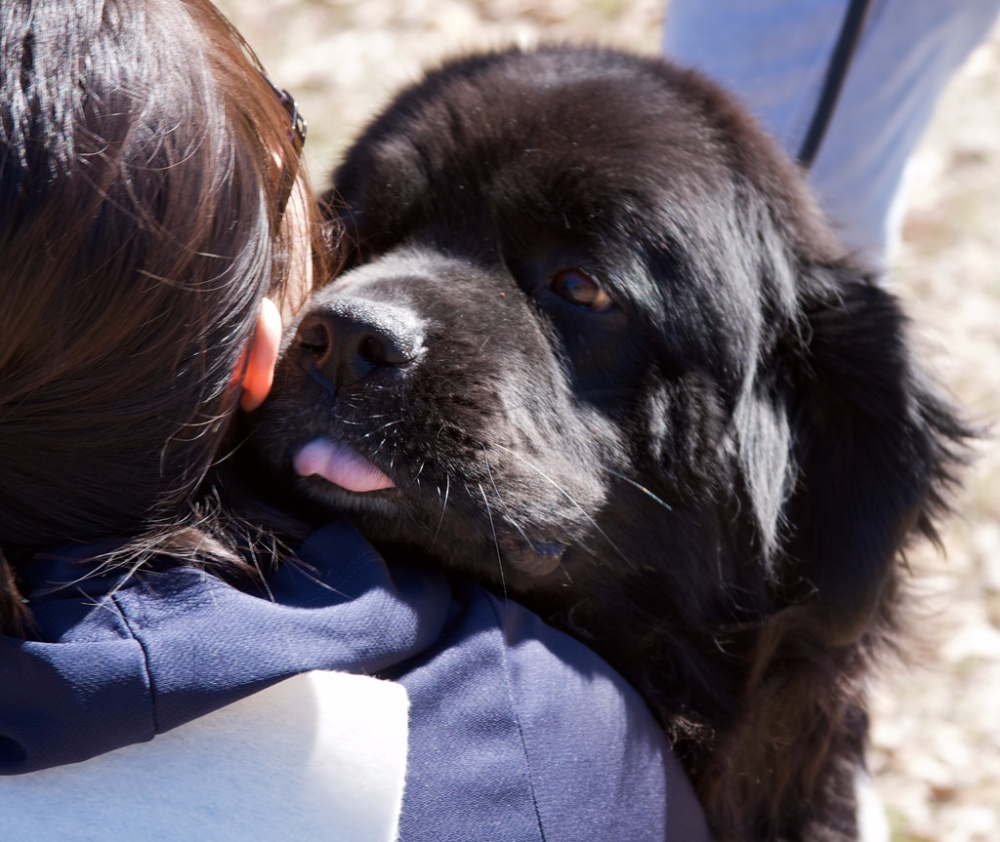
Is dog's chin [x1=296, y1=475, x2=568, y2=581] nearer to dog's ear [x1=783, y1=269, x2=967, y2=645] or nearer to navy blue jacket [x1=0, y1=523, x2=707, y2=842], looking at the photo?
navy blue jacket [x1=0, y1=523, x2=707, y2=842]

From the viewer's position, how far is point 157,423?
132 centimetres

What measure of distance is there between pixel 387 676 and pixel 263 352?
0.47 meters

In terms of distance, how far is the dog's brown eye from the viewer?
69.7 inches

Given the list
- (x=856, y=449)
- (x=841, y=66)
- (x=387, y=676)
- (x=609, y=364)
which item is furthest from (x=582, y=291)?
(x=841, y=66)

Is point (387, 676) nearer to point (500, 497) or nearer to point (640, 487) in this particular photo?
point (500, 497)

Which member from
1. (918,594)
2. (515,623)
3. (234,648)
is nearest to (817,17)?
(918,594)

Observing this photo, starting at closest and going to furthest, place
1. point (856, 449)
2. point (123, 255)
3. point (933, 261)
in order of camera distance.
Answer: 1. point (123, 255)
2. point (856, 449)
3. point (933, 261)

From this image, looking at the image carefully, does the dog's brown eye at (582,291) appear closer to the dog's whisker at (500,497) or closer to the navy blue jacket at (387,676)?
the dog's whisker at (500,497)

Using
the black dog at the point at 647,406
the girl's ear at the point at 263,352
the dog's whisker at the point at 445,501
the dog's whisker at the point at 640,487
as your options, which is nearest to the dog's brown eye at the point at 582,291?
the black dog at the point at 647,406

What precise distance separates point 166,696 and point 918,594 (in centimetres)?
161

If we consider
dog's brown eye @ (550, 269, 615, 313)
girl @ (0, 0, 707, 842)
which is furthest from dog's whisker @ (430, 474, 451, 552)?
dog's brown eye @ (550, 269, 615, 313)

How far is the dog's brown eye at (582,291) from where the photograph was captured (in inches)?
69.7

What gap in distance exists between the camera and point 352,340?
154 cm

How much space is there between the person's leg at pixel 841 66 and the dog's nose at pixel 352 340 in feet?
4.17
